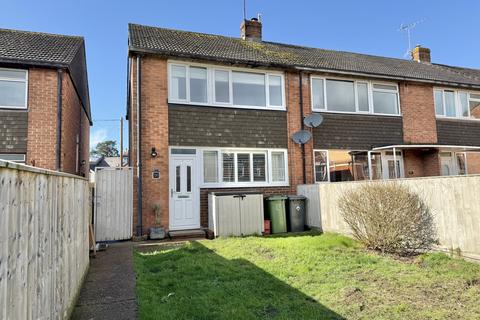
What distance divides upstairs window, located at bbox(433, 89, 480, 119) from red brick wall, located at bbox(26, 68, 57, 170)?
48.9ft

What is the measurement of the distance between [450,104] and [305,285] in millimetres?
13408

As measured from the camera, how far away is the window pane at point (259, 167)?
35.8 feet

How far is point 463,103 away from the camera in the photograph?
1431 cm

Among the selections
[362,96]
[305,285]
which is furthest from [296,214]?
[362,96]

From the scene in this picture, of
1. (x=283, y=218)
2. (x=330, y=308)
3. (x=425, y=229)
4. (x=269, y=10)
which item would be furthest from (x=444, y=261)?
(x=269, y=10)

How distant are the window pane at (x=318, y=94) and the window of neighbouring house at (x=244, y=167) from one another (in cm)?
239

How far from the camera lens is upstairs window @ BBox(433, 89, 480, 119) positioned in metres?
13.8

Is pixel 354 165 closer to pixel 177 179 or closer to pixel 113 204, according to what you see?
pixel 177 179

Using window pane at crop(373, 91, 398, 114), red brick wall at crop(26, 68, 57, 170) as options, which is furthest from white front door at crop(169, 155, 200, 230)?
window pane at crop(373, 91, 398, 114)

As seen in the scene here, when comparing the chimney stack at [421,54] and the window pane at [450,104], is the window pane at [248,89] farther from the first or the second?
the chimney stack at [421,54]

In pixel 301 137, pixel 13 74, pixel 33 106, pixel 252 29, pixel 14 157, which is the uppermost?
pixel 252 29

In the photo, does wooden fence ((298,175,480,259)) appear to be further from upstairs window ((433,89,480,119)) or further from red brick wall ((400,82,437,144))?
upstairs window ((433,89,480,119))

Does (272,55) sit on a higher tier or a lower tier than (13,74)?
higher

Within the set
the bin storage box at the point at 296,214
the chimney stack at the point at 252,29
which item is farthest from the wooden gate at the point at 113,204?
the chimney stack at the point at 252,29
